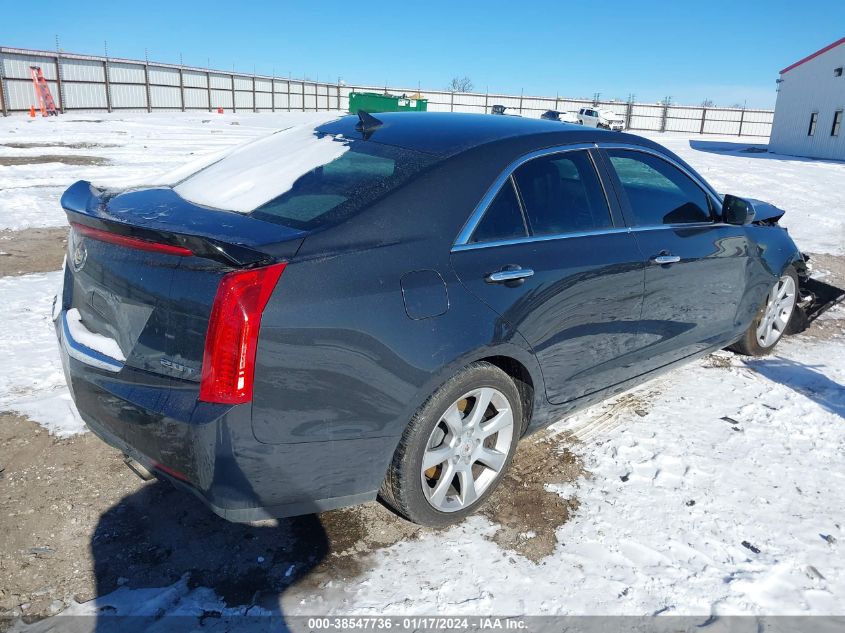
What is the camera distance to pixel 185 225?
2.43 metres

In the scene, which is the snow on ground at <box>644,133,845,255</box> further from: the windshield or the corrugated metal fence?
the corrugated metal fence

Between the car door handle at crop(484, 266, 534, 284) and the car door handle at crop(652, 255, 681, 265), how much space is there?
3.46 feet

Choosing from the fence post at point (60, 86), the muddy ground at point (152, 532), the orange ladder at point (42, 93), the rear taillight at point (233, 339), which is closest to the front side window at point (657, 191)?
the muddy ground at point (152, 532)

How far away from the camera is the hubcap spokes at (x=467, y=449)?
2727 mm

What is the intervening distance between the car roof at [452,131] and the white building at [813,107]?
32784 mm

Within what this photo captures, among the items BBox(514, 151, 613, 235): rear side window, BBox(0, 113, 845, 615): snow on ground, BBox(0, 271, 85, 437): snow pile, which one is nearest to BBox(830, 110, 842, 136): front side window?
BBox(0, 113, 845, 615): snow on ground

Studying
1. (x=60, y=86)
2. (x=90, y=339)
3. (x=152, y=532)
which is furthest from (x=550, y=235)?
(x=60, y=86)

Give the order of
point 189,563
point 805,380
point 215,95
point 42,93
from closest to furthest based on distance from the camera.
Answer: point 189,563, point 805,380, point 42,93, point 215,95

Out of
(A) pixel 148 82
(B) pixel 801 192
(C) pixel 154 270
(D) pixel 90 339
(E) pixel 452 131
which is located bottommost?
(B) pixel 801 192

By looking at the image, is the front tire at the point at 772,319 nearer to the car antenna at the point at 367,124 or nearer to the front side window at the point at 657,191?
the front side window at the point at 657,191

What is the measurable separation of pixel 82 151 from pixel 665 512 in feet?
55.4

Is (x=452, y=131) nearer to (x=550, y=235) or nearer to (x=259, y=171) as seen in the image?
(x=550, y=235)

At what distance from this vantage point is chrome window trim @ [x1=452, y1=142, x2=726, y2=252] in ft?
8.87

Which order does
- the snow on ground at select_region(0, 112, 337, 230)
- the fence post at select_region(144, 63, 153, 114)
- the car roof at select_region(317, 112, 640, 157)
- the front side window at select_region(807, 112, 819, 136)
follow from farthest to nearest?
the fence post at select_region(144, 63, 153, 114)
the front side window at select_region(807, 112, 819, 136)
the snow on ground at select_region(0, 112, 337, 230)
the car roof at select_region(317, 112, 640, 157)
